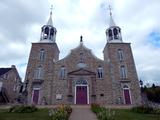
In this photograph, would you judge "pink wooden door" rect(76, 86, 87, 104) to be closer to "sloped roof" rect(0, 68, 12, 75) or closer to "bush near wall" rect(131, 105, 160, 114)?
"bush near wall" rect(131, 105, 160, 114)

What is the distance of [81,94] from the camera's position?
29.8 metres

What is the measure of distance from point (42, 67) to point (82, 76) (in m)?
7.25

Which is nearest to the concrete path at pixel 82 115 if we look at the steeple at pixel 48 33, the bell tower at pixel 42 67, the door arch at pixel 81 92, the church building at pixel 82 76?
the church building at pixel 82 76

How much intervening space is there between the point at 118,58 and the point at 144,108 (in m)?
15.6

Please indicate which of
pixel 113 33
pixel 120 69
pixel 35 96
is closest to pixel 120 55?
pixel 120 69

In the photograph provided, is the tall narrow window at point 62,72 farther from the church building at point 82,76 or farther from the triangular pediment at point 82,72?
the triangular pediment at point 82,72

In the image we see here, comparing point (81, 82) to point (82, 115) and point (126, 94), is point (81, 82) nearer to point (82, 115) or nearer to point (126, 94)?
point (126, 94)

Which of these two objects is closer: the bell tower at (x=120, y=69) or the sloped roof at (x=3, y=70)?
the bell tower at (x=120, y=69)

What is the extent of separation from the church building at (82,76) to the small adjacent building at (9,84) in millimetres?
7475

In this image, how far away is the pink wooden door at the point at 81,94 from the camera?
29.3m

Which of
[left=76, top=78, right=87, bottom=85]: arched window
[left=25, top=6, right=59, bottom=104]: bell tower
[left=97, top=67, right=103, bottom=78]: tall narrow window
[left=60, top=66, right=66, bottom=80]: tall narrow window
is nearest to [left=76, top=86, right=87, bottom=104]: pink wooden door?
[left=76, top=78, right=87, bottom=85]: arched window

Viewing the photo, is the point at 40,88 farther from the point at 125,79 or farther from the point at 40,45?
the point at 125,79

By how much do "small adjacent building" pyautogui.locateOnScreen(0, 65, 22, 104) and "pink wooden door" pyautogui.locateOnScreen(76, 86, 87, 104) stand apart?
13.0 metres

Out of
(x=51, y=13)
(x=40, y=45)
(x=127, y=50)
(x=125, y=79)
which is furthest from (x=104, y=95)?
(x=51, y=13)
